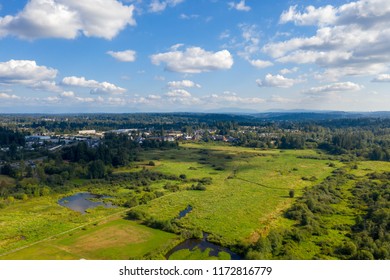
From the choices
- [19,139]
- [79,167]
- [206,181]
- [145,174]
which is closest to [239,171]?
[206,181]

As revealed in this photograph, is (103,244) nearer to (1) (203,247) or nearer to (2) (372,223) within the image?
(1) (203,247)

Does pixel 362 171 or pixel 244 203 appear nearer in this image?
pixel 244 203

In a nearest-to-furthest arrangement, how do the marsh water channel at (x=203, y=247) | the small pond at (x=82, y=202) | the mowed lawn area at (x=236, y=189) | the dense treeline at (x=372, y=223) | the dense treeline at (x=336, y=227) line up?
the dense treeline at (x=372, y=223) < the dense treeline at (x=336, y=227) < the marsh water channel at (x=203, y=247) < the mowed lawn area at (x=236, y=189) < the small pond at (x=82, y=202)

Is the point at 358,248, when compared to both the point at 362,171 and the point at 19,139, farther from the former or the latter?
the point at 19,139

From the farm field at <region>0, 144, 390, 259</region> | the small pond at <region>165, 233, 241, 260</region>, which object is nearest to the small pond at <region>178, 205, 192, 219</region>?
the farm field at <region>0, 144, 390, 259</region>

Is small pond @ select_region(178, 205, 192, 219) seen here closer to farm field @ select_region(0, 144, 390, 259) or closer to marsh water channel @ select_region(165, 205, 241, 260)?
farm field @ select_region(0, 144, 390, 259)

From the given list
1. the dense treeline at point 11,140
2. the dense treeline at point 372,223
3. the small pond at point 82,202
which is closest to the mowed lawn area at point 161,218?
the small pond at point 82,202

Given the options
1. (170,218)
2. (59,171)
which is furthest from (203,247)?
(59,171)

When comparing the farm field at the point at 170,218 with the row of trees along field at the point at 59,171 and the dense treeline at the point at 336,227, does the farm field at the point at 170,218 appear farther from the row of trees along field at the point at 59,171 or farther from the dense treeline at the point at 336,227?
the row of trees along field at the point at 59,171
